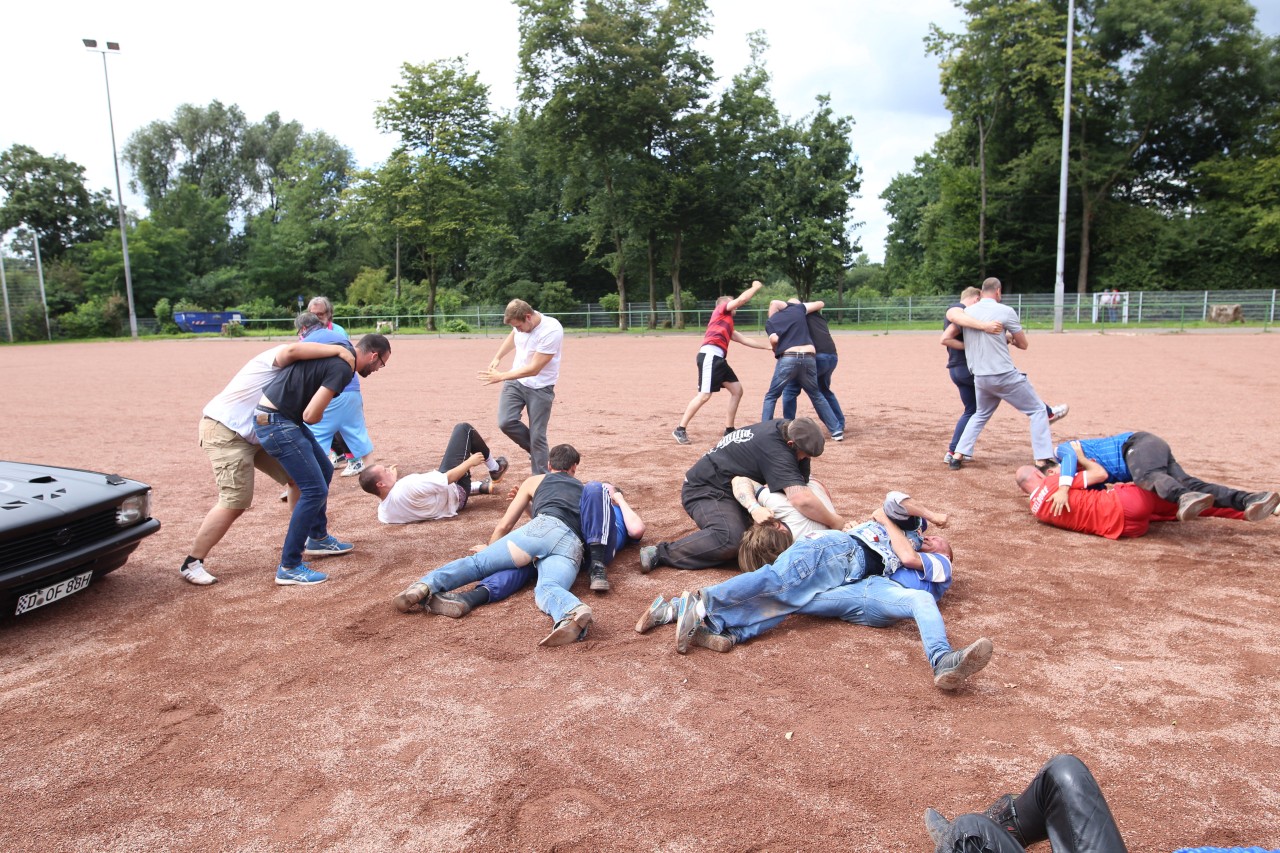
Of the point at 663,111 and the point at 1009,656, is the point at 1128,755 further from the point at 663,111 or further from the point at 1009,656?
the point at 663,111

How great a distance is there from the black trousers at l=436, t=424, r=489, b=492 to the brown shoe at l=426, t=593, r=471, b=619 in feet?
8.53

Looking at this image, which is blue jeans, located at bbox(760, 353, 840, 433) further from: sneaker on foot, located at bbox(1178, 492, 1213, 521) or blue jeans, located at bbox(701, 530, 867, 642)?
blue jeans, located at bbox(701, 530, 867, 642)

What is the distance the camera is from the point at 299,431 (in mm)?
5625

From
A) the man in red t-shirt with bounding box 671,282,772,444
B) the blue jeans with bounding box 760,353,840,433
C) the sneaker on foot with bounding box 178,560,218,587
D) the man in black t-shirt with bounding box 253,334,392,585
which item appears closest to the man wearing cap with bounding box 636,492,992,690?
the man in black t-shirt with bounding box 253,334,392,585

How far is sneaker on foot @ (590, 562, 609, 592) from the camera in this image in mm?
5340

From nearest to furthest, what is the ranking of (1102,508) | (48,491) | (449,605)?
(449,605), (48,491), (1102,508)

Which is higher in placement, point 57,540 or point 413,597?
point 57,540

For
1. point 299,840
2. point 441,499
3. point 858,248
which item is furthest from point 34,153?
point 299,840

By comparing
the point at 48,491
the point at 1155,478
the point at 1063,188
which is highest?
the point at 1063,188

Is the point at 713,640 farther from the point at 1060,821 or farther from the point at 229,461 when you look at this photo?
the point at 229,461

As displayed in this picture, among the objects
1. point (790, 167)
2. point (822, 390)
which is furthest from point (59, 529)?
point (790, 167)

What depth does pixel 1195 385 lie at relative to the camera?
1491cm

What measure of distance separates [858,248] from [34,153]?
184ft

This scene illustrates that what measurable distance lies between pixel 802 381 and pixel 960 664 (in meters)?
6.57
